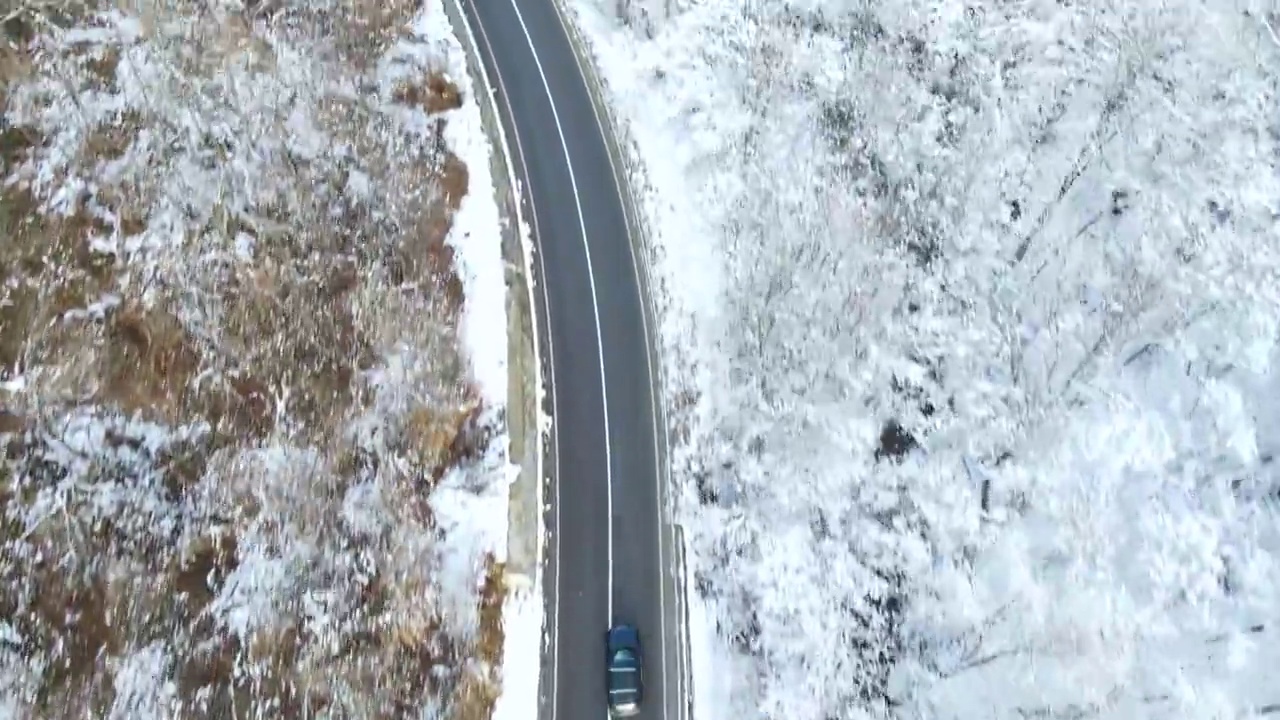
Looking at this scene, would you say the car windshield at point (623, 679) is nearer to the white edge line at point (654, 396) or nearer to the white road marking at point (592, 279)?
the white edge line at point (654, 396)

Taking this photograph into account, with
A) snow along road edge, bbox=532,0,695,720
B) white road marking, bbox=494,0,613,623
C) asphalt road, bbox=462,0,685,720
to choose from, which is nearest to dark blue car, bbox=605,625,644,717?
asphalt road, bbox=462,0,685,720

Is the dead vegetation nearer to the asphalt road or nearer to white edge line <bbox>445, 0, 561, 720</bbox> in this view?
white edge line <bbox>445, 0, 561, 720</bbox>

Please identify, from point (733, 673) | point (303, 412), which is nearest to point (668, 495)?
point (733, 673)

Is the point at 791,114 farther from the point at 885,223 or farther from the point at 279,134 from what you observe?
the point at 279,134

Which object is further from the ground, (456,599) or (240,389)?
(240,389)

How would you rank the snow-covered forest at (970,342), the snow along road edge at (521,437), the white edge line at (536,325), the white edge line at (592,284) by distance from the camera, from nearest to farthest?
1. the snow along road edge at (521,437)
2. the white edge line at (536,325)
3. the white edge line at (592,284)
4. the snow-covered forest at (970,342)

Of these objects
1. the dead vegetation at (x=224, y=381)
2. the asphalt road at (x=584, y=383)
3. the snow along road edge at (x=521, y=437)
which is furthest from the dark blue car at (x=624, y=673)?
the dead vegetation at (x=224, y=381)
